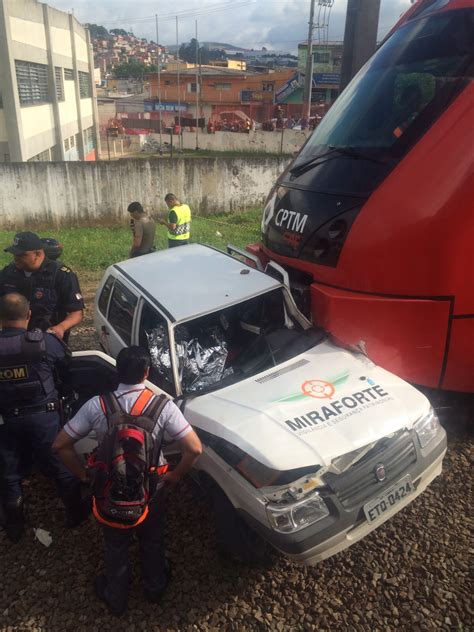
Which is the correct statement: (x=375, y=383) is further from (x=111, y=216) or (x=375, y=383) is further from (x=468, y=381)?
(x=111, y=216)

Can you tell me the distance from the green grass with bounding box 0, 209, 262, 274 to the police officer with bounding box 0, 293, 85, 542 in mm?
6960

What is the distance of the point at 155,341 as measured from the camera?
4.17 meters

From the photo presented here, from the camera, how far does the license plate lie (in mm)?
2918

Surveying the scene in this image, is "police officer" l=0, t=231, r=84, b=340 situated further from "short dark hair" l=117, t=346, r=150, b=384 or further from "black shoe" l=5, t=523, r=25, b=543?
"short dark hair" l=117, t=346, r=150, b=384

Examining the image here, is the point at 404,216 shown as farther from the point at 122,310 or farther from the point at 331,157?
the point at 122,310

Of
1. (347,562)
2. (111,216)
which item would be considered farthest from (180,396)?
(111,216)

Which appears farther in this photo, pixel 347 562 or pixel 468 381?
pixel 468 381

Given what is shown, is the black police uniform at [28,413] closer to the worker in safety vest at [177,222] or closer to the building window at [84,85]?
the worker in safety vest at [177,222]

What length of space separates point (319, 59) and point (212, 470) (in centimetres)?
6799

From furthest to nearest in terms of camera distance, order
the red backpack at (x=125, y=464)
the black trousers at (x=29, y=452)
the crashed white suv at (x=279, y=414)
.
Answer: the black trousers at (x=29, y=452) < the crashed white suv at (x=279, y=414) < the red backpack at (x=125, y=464)

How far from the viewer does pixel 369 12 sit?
5105mm

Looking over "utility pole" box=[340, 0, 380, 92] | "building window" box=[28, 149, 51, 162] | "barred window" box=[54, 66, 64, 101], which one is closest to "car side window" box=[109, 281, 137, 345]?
"utility pole" box=[340, 0, 380, 92]

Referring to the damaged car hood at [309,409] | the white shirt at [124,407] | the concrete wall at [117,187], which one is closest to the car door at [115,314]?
the damaged car hood at [309,409]

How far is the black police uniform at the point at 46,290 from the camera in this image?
4.39 meters
